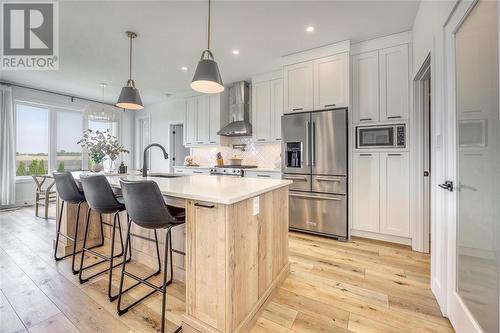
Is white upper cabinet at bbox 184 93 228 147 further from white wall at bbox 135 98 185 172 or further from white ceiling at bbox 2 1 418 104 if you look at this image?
white ceiling at bbox 2 1 418 104

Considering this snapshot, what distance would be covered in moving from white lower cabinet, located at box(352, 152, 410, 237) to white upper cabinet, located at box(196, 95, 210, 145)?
11.0ft

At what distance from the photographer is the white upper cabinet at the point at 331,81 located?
3139mm

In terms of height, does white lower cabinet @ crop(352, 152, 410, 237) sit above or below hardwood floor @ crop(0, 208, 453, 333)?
above

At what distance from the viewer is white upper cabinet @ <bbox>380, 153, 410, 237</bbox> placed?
2902 mm

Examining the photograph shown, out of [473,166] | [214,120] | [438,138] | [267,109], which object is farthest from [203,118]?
[473,166]

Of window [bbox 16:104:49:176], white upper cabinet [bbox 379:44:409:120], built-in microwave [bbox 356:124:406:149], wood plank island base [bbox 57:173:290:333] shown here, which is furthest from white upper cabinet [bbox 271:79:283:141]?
window [bbox 16:104:49:176]

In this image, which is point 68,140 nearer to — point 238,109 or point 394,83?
point 238,109

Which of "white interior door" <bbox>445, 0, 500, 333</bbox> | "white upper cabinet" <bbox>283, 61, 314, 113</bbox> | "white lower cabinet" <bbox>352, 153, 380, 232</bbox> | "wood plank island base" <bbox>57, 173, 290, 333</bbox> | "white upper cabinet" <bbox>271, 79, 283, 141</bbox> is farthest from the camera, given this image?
"white upper cabinet" <bbox>271, 79, 283, 141</bbox>

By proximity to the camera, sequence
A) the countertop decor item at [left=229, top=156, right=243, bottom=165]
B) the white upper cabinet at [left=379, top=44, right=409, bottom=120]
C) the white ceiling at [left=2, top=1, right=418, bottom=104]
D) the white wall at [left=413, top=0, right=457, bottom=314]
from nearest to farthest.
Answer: the white wall at [left=413, top=0, right=457, bottom=314] < the white ceiling at [left=2, top=1, right=418, bottom=104] < the white upper cabinet at [left=379, top=44, right=409, bottom=120] < the countertop decor item at [left=229, top=156, right=243, bottom=165]

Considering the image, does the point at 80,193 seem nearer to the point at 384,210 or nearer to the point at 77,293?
the point at 77,293

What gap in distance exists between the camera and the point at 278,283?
1984mm

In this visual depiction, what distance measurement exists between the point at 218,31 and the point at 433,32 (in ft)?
7.48

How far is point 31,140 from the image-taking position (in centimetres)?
521

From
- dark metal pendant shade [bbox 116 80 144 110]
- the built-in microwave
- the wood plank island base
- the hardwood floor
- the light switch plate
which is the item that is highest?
dark metal pendant shade [bbox 116 80 144 110]
